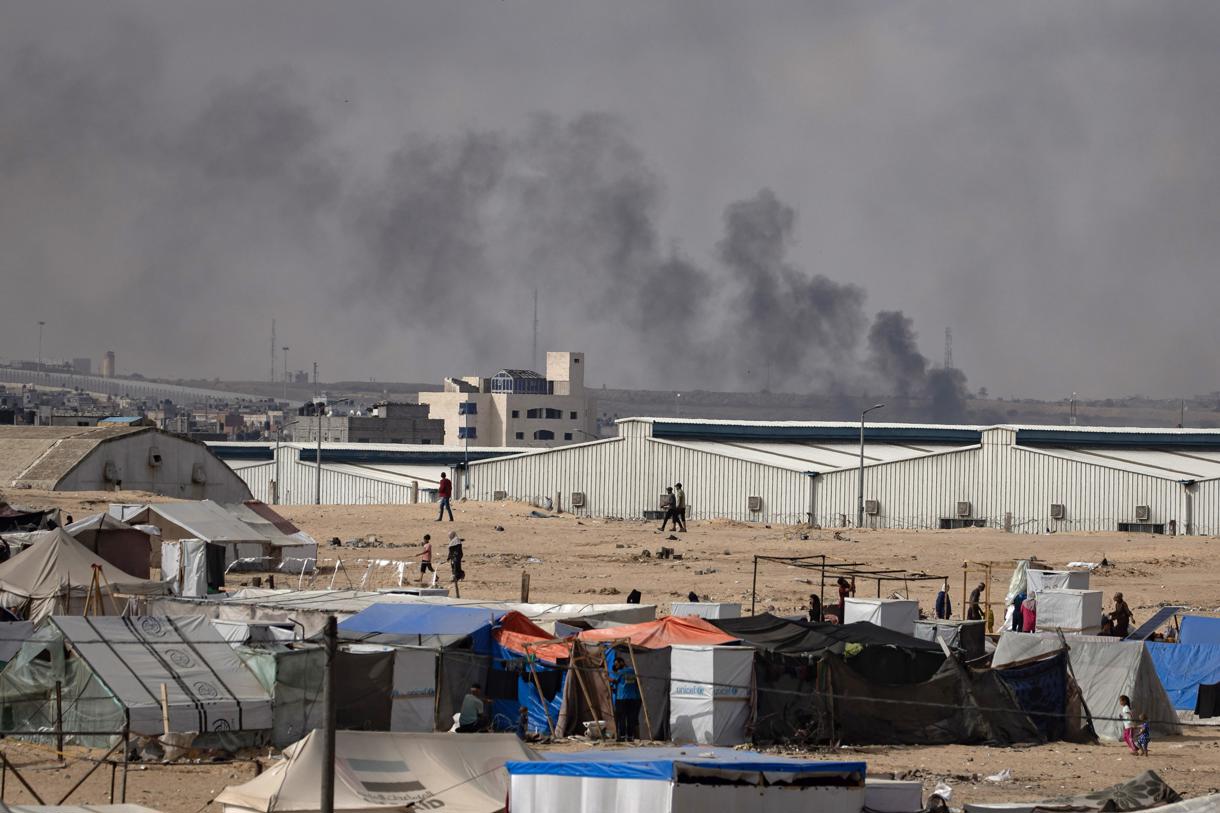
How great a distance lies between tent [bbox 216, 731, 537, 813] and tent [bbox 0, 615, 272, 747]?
11.7 ft

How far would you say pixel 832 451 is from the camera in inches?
2783

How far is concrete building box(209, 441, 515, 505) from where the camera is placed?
69.9m

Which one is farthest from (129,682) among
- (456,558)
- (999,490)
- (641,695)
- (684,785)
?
(999,490)

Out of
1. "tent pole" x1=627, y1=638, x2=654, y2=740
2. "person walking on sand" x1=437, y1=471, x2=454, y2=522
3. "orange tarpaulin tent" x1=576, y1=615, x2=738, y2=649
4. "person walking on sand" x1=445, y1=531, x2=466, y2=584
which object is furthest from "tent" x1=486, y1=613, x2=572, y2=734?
"person walking on sand" x1=437, y1=471, x2=454, y2=522

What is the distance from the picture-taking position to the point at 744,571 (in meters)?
40.2

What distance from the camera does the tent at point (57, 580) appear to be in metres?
27.6

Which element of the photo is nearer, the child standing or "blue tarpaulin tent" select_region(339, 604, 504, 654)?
the child standing

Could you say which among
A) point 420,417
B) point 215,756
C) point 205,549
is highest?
point 420,417

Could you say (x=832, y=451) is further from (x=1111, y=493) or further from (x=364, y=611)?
(x=364, y=611)

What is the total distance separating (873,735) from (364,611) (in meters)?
7.57

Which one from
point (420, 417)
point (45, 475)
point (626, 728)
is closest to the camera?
point (626, 728)

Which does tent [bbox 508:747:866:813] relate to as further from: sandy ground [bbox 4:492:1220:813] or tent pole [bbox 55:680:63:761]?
tent pole [bbox 55:680:63:761]

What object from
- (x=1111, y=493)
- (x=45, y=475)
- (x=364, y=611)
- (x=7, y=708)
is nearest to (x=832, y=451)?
(x=1111, y=493)

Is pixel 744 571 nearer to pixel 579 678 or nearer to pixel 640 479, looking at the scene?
pixel 579 678
